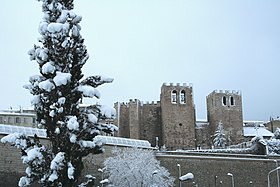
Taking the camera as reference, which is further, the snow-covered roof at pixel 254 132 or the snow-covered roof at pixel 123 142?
the snow-covered roof at pixel 254 132

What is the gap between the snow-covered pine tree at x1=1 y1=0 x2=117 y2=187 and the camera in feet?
43.8

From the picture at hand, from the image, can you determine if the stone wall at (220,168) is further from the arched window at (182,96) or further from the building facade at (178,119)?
the arched window at (182,96)

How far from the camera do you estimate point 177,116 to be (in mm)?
51375

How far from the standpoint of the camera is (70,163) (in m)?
13.3

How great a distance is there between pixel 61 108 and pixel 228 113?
139 ft

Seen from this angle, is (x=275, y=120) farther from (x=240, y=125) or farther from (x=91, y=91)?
(x=91, y=91)

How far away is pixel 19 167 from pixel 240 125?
102 feet

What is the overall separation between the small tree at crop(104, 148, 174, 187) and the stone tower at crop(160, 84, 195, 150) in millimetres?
14442

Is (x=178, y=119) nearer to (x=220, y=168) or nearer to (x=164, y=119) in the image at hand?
(x=164, y=119)

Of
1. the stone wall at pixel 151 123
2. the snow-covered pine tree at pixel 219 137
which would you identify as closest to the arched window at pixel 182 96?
the stone wall at pixel 151 123

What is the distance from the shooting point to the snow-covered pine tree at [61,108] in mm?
13336

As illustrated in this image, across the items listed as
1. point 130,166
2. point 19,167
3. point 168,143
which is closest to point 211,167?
point 130,166

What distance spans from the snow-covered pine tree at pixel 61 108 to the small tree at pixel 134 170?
17.9 meters

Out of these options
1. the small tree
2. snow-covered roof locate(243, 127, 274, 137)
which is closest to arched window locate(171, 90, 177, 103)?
snow-covered roof locate(243, 127, 274, 137)
